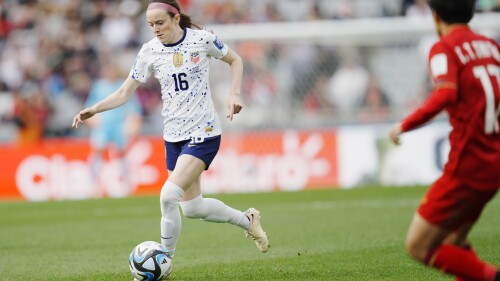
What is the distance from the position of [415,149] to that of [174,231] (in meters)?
10.4

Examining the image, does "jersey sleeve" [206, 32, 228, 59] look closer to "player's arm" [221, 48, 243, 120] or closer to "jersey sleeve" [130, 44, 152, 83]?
"player's arm" [221, 48, 243, 120]

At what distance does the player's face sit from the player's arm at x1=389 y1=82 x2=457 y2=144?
113 inches

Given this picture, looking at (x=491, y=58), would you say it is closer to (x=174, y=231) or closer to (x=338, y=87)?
(x=174, y=231)

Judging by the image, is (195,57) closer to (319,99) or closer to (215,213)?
(215,213)

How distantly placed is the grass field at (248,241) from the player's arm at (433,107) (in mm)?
2271

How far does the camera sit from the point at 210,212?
26.8 ft

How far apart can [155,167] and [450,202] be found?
530 inches

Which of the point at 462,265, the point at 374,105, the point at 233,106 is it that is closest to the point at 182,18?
the point at 233,106

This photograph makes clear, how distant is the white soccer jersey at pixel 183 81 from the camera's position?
789 cm

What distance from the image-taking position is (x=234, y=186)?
711 inches

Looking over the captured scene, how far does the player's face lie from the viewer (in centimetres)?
772

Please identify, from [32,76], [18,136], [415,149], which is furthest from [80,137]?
[415,149]

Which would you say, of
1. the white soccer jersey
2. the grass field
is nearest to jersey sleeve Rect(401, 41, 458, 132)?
the grass field

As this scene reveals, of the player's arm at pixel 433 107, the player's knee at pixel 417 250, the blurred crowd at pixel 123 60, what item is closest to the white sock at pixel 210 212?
the player's knee at pixel 417 250
